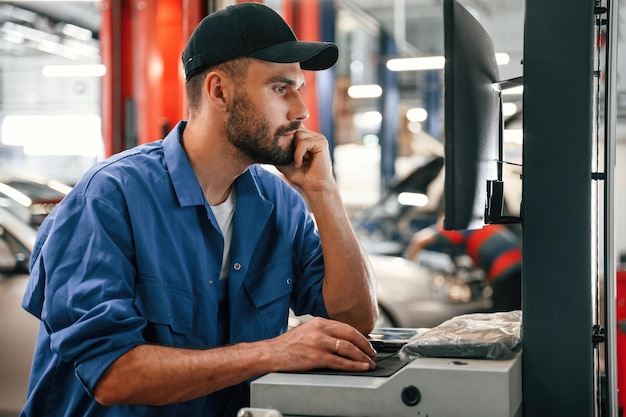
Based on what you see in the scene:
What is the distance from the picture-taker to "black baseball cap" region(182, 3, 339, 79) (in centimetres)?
162

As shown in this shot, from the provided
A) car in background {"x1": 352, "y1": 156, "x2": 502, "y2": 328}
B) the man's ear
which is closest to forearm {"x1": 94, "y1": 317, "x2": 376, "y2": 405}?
the man's ear

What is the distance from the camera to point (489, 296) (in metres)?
5.29

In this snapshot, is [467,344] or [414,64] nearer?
[467,344]

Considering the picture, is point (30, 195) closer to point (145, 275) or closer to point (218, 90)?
point (218, 90)

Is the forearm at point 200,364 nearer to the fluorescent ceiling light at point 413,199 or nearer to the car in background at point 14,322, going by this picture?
the car in background at point 14,322

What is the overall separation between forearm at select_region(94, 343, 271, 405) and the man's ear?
1.77 ft

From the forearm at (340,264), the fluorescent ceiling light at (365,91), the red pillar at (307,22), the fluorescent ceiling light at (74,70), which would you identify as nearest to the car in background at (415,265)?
the fluorescent ceiling light at (365,91)

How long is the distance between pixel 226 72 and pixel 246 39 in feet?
0.26

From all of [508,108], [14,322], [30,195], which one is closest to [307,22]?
[30,195]

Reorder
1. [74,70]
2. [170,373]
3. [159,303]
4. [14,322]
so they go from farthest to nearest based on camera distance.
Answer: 1. [74,70]
2. [14,322]
3. [159,303]
4. [170,373]

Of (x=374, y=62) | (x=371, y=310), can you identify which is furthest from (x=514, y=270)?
(x=371, y=310)

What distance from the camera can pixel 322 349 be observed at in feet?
4.24

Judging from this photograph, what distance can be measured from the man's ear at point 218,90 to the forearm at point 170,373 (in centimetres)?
54

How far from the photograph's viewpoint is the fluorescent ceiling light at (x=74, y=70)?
12.2ft
